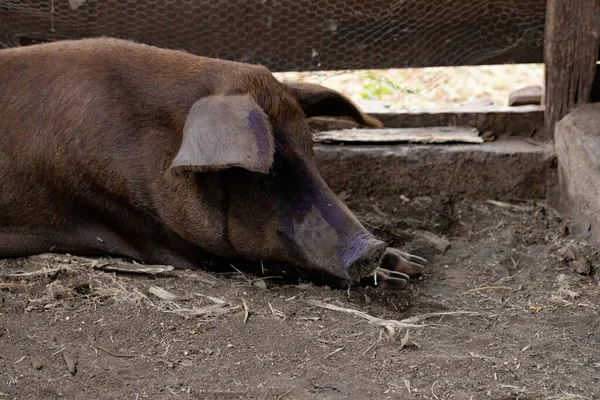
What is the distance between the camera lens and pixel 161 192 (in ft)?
12.7

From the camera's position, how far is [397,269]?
4.23m

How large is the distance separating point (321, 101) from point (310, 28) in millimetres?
818

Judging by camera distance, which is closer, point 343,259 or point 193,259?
point 343,259

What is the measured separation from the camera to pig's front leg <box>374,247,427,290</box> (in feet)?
13.3

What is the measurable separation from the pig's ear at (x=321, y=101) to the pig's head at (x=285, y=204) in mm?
222

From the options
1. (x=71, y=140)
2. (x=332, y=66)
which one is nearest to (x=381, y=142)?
(x=332, y=66)

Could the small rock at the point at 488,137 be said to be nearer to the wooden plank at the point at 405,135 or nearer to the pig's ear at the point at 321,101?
the wooden plank at the point at 405,135

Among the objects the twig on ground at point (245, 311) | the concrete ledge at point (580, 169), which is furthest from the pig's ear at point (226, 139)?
the concrete ledge at point (580, 169)

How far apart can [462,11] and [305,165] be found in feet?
5.41

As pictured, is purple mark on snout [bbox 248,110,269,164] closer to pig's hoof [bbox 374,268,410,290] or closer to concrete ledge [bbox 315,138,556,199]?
pig's hoof [bbox 374,268,410,290]


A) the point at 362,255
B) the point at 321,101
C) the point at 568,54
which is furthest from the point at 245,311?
the point at 568,54

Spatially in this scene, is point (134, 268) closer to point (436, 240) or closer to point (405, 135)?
point (436, 240)

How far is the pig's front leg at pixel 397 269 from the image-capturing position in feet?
13.3

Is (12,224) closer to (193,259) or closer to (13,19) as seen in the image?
(193,259)
